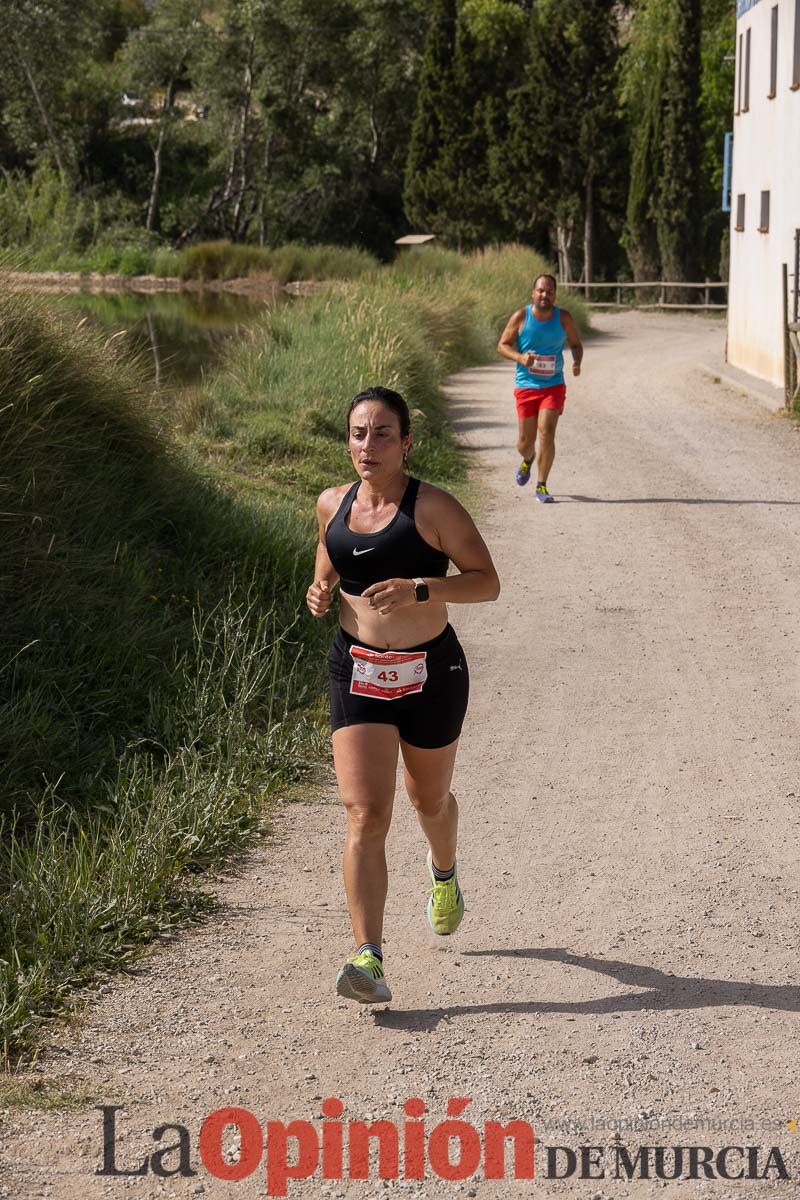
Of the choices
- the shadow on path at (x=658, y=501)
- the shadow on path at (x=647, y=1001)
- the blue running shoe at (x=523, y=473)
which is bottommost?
the shadow on path at (x=647, y=1001)

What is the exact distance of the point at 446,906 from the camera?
478 centimetres

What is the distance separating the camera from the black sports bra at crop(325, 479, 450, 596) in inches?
170

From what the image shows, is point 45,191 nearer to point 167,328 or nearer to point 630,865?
point 630,865

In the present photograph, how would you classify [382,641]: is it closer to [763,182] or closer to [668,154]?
[763,182]

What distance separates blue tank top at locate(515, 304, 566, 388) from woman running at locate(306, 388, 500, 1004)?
849 cm

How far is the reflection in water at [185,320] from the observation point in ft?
79.4

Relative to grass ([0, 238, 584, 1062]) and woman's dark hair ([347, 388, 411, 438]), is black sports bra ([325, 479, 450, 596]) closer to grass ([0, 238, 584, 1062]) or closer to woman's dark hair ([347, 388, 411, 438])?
woman's dark hair ([347, 388, 411, 438])

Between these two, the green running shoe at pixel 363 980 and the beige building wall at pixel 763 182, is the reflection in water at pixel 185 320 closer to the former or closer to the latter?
the beige building wall at pixel 763 182

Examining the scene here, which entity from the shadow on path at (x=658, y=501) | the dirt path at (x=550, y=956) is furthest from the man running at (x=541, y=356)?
the dirt path at (x=550, y=956)

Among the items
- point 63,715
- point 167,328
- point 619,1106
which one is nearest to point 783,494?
point 63,715

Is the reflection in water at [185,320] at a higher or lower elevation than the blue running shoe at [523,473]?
higher

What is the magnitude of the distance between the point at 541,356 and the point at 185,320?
27078 mm

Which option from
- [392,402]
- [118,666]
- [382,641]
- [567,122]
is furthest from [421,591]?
[567,122]

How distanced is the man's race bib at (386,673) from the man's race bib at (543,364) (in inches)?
345
